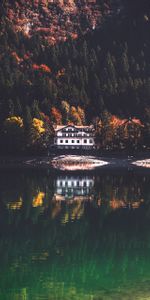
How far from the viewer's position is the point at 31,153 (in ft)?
502

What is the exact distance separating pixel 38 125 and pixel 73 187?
77.7 meters

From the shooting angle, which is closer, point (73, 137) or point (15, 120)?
point (15, 120)

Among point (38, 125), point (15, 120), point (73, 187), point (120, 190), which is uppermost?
point (15, 120)

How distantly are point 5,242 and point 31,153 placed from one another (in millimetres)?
109093

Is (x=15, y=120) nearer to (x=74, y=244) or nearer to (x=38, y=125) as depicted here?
(x=38, y=125)

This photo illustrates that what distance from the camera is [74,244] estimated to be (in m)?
44.0

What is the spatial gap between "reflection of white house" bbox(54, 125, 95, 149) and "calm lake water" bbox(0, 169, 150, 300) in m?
91.0

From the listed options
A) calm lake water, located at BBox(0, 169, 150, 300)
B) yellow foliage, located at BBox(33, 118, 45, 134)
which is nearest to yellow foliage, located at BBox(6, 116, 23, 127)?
yellow foliage, located at BBox(33, 118, 45, 134)

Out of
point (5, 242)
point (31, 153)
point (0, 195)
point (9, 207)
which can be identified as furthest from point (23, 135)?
point (5, 242)

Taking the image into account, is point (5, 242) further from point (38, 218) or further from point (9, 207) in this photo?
point (9, 207)

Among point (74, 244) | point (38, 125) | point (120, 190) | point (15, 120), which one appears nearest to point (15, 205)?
point (74, 244)

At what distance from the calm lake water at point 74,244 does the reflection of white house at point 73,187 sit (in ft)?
0.94

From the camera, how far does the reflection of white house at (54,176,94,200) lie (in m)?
77.4

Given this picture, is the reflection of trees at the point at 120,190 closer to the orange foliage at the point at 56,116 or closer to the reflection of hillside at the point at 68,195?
the reflection of hillside at the point at 68,195
